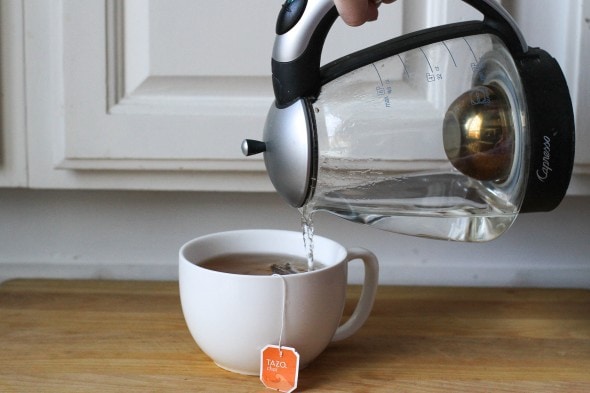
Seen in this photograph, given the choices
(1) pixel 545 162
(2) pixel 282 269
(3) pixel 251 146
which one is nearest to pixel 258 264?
(2) pixel 282 269

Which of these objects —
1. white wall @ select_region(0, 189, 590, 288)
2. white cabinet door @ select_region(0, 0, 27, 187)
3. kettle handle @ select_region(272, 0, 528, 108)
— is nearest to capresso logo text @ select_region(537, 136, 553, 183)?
kettle handle @ select_region(272, 0, 528, 108)

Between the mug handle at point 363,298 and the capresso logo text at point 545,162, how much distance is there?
171 mm

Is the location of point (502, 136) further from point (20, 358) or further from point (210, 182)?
A: point (20, 358)

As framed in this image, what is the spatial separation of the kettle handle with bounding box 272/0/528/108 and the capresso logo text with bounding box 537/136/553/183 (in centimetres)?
11

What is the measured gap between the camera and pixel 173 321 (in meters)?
0.75

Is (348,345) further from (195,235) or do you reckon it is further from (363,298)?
(195,235)

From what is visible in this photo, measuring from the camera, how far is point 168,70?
2.52 ft

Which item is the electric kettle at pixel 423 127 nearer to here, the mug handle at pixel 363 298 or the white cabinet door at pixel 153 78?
the mug handle at pixel 363 298

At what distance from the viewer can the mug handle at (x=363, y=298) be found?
26.7 inches

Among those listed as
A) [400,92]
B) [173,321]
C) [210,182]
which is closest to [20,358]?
[173,321]

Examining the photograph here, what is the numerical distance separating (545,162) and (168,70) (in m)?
0.38

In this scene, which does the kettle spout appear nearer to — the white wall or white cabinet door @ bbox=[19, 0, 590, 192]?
white cabinet door @ bbox=[19, 0, 590, 192]

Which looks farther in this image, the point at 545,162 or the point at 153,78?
the point at 153,78

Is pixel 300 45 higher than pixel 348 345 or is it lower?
higher
